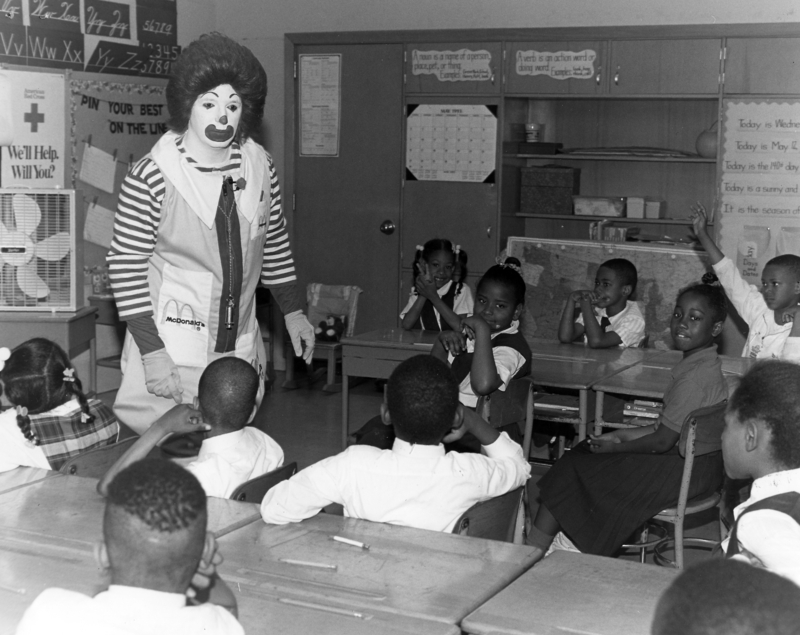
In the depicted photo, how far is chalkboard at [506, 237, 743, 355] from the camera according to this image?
5.52 m

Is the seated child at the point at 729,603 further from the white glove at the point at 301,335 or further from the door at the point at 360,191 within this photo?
the door at the point at 360,191

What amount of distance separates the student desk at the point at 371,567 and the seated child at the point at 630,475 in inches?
46.5

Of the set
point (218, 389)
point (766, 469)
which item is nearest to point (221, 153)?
point (218, 389)

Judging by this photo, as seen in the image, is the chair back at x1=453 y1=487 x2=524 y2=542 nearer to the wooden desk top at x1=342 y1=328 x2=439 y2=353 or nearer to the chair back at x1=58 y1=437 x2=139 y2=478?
the chair back at x1=58 y1=437 x2=139 y2=478

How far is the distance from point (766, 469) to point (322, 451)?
126 inches

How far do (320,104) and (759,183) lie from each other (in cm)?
256

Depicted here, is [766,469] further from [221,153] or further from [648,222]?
[648,222]

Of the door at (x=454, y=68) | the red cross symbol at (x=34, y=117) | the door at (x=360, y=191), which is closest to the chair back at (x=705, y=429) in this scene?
the door at (x=454, y=68)

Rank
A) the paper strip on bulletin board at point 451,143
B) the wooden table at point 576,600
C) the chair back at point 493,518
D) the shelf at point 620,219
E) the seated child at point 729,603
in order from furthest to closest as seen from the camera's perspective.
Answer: the paper strip on bulletin board at point 451,143
the shelf at point 620,219
the chair back at point 493,518
the wooden table at point 576,600
the seated child at point 729,603

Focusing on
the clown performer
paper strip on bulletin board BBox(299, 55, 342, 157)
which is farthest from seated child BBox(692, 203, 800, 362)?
paper strip on bulletin board BBox(299, 55, 342, 157)

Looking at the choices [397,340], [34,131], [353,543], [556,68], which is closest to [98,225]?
[34,131]

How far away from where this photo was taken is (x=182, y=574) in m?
1.25

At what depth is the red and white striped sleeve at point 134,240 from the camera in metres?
2.63

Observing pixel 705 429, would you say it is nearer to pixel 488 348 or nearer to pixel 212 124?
pixel 488 348
